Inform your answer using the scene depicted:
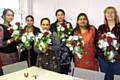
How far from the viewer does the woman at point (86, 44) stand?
3.48 m

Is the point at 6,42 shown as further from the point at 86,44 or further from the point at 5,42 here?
the point at 86,44

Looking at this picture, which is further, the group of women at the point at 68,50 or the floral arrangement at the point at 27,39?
the floral arrangement at the point at 27,39

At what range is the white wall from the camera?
3824mm

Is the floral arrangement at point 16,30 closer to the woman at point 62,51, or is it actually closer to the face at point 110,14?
the woman at point 62,51

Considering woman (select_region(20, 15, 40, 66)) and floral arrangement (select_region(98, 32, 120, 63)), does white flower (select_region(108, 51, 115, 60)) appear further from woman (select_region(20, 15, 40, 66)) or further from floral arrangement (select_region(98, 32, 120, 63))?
woman (select_region(20, 15, 40, 66))

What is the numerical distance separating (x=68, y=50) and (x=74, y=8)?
93 centimetres

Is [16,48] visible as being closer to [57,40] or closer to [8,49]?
[8,49]

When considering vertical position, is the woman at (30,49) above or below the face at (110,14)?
below

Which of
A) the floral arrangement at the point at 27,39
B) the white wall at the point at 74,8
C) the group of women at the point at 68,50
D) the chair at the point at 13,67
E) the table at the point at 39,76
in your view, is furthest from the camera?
the white wall at the point at 74,8

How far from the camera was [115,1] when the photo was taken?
365cm

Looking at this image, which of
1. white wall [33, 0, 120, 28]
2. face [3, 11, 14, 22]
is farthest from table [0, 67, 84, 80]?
white wall [33, 0, 120, 28]

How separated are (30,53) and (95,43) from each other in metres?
1.17

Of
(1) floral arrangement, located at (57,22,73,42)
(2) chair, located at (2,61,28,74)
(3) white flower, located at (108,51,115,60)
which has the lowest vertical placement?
(2) chair, located at (2,61,28,74)

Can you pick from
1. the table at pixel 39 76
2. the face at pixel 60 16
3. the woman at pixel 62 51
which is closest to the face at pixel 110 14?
the woman at pixel 62 51
